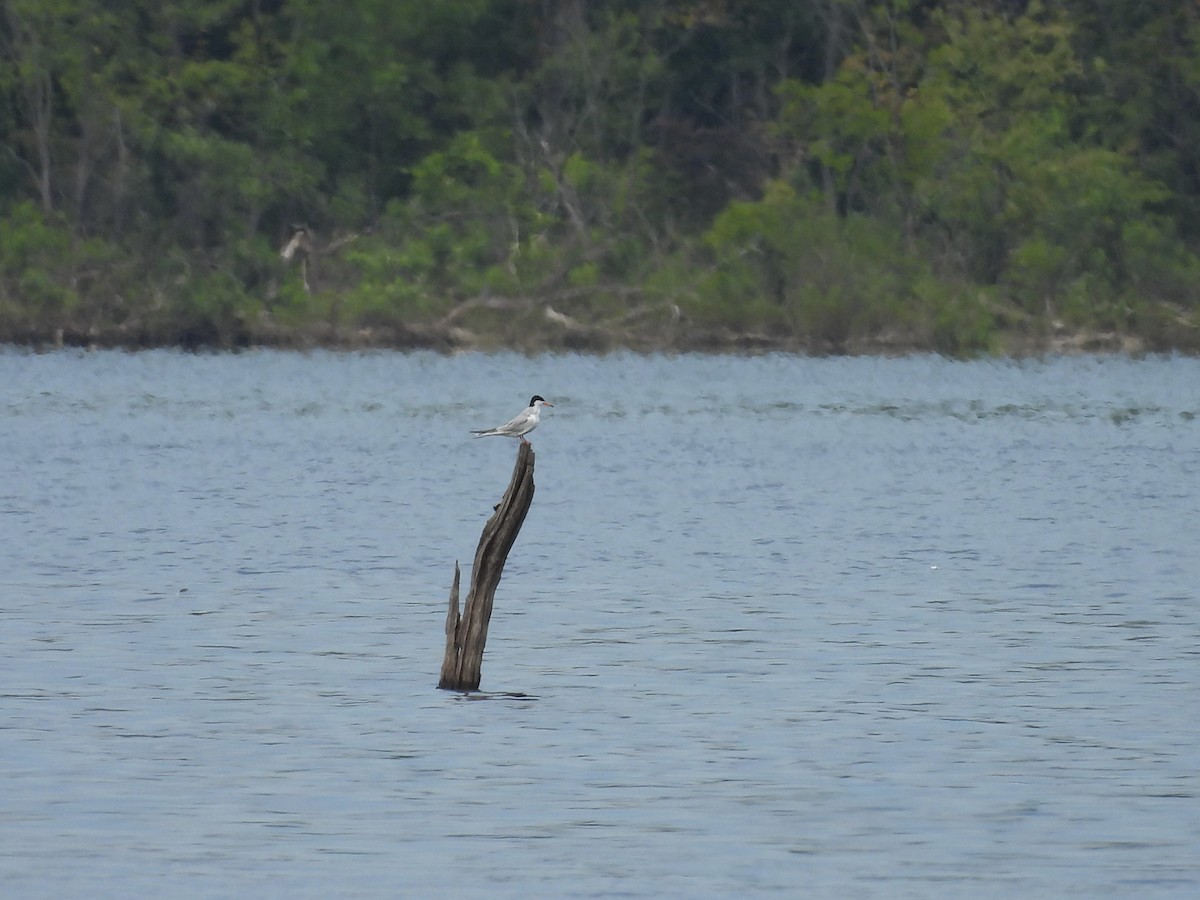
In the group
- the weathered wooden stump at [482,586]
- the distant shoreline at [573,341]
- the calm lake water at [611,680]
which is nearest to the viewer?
the calm lake water at [611,680]

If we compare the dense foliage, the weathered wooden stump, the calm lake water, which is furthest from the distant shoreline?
the weathered wooden stump

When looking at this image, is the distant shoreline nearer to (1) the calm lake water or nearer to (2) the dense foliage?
(2) the dense foliage

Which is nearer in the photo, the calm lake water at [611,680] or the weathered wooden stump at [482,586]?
the calm lake water at [611,680]

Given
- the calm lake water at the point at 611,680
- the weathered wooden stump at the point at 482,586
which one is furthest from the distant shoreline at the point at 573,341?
the weathered wooden stump at the point at 482,586

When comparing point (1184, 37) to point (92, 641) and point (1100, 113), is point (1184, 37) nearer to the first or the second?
point (1100, 113)

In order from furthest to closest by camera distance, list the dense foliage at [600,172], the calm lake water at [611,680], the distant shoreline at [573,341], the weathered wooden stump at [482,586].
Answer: the distant shoreline at [573,341]
the dense foliage at [600,172]
the weathered wooden stump at [482,586]
the calm lake water at [611,680]

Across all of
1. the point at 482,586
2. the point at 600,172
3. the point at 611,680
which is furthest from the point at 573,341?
the point at 482,586

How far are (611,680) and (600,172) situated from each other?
5171 centimetres

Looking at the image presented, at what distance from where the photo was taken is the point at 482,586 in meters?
16.4

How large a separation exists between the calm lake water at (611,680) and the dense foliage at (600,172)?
26212mm

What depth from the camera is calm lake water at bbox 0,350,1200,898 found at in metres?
12.3

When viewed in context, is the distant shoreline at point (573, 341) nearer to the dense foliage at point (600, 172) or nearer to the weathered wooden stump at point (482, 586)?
the dense foliage at point (600, 172)

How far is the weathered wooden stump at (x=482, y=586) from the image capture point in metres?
16.1

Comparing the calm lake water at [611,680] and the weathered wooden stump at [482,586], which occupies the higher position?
the weathered wooden stump at [482,586]
